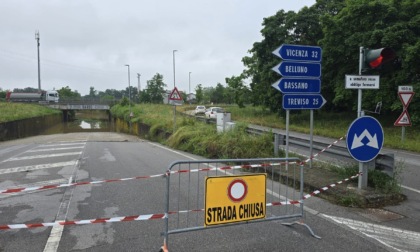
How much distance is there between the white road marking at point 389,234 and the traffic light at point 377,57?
9.62 feet

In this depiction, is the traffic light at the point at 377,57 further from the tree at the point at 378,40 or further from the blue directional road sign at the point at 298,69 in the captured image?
the tree at the point at 378,40

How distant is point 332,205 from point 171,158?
7.32 m

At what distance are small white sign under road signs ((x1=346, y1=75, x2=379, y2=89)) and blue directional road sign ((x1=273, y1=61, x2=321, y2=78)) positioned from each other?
1.60m

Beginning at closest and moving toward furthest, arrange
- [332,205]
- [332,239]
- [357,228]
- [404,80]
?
[332,239]
[357,228]
[332,205]
[404,80]

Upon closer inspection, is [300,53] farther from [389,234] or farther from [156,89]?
[156,89]

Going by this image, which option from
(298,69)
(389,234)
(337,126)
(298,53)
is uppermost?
(298,53)

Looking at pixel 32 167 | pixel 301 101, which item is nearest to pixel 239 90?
pixel 32 167

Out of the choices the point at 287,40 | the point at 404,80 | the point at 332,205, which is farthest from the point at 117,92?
the point at 332,205

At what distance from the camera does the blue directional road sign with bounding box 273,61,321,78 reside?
7.75 meters

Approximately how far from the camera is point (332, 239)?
14.9 ft

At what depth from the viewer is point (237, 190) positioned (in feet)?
13.9

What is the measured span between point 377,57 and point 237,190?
3.93 meters

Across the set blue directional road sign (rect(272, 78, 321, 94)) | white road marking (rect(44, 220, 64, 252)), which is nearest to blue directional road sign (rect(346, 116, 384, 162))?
blue directional road sign (rect(272, 78, 321, 94))

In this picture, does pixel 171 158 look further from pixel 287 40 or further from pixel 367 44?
pixel 287 40
